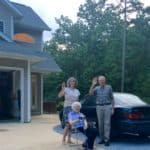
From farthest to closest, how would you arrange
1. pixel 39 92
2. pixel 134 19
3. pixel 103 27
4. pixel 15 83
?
pixel 103 27 < pixel 134 19 < pixel 39 92 < pixel 15 83

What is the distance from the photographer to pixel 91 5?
5134cm

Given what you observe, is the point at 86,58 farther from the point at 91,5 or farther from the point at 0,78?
the point at 0,78

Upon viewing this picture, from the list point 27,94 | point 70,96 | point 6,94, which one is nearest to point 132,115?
point 70,96

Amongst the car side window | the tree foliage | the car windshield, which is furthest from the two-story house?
the tree foliage

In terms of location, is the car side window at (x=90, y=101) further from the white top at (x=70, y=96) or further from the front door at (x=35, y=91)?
the front door at (x=35, y=91)

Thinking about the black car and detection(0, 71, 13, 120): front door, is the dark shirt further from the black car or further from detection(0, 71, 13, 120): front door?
detection(0, 71, 13, 120): front door

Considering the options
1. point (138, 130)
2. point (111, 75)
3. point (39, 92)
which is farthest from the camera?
point (111, 75)

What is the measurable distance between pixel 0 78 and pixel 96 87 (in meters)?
11.2

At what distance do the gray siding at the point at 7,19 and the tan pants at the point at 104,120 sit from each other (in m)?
12.3

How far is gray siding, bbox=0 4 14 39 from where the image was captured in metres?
23.9

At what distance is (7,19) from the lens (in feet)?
79.2

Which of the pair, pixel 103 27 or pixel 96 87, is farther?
pixel 103 27

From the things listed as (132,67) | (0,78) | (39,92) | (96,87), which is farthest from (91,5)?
(96,87)

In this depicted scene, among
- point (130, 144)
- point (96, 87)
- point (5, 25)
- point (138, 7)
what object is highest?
point (138, 7)
